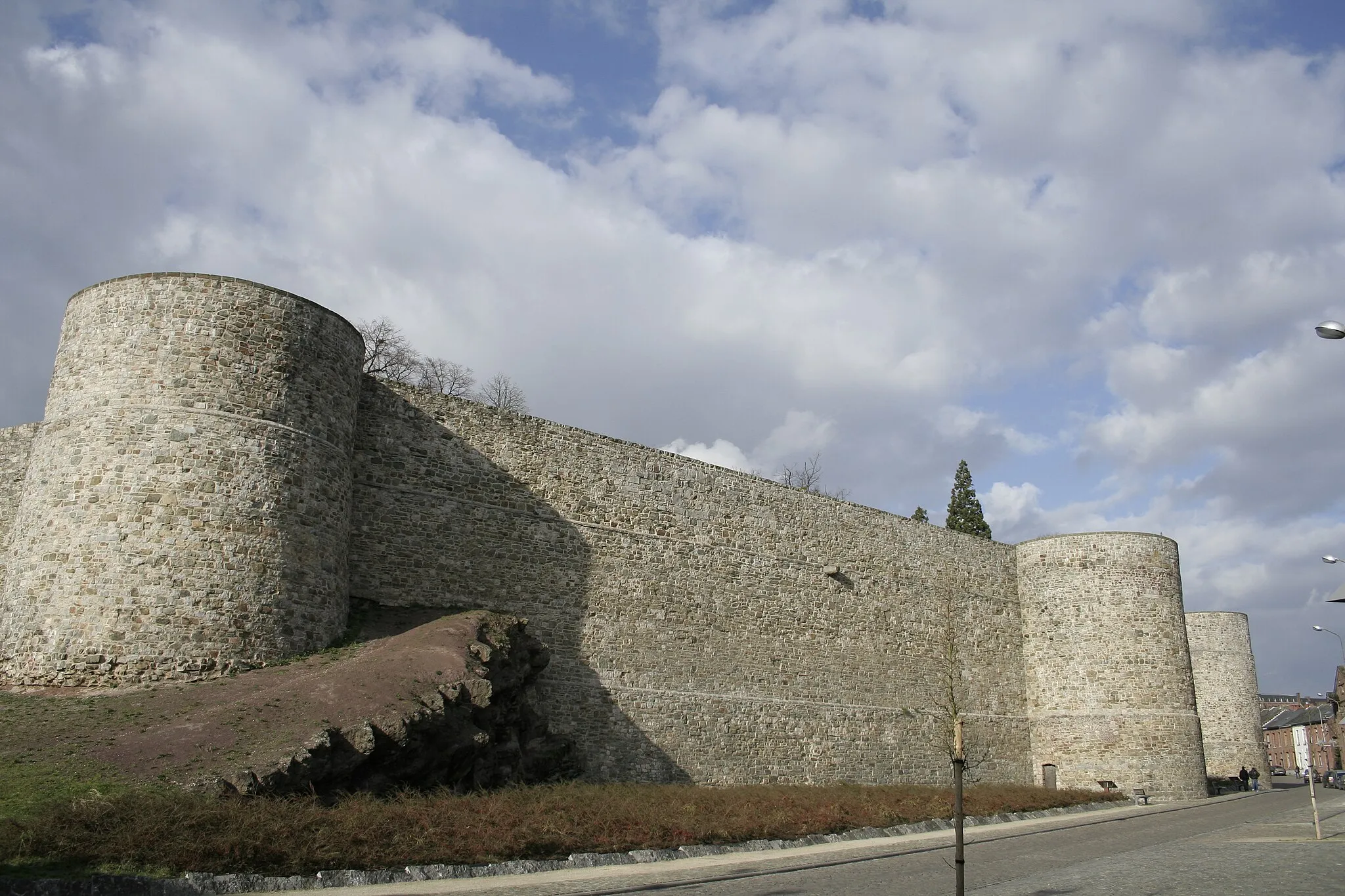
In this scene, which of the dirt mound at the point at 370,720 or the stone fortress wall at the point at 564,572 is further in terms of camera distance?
the stone fortress wall at the point at 564,572

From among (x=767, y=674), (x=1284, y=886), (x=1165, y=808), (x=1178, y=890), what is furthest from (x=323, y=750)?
(x=1165, y=808)

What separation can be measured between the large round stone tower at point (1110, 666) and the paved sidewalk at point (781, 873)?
472 inches

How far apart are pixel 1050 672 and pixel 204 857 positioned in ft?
95.7

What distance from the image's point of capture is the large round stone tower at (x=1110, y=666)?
3275 centimetres

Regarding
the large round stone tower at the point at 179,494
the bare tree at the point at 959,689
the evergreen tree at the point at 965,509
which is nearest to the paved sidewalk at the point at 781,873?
the large round stone tower at the point at 179,494

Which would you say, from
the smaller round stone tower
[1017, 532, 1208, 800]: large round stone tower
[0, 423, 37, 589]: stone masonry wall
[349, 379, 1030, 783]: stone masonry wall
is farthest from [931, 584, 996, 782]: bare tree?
[0, 423, 37, 589]: stone masonry wall

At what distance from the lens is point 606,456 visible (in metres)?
24.2

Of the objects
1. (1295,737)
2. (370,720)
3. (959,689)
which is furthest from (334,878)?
(1295,737)

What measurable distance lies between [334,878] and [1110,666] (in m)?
28.5

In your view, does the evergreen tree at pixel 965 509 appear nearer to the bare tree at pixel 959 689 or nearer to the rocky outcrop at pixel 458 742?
the bare tree at pixel 959 689

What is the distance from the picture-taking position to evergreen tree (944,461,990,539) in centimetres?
4600

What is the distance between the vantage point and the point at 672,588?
24.3 meters

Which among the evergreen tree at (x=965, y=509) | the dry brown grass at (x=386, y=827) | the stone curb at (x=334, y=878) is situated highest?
the evergreen tree at (x=965, y=509)

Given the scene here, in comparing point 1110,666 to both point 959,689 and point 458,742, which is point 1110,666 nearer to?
point 959,689
